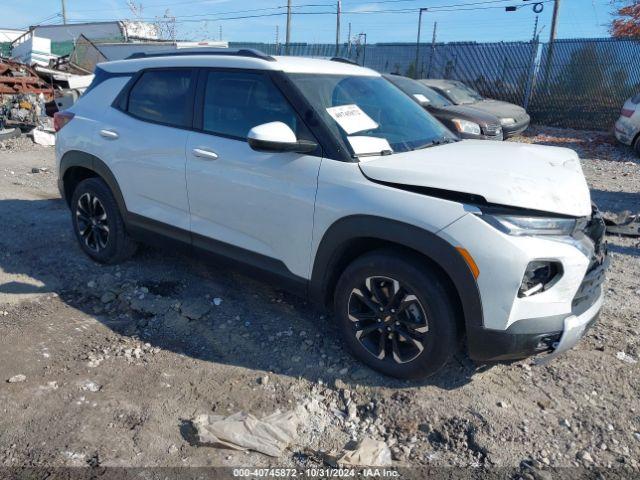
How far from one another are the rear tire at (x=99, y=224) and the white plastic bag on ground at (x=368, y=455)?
2.85 meters

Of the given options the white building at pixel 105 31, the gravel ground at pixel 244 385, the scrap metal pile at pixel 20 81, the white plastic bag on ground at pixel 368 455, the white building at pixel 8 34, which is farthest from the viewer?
the white building at pixel 8 34

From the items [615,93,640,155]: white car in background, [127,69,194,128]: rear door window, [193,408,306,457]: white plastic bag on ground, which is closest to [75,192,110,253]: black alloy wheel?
[127,69,194,128]: rear door window

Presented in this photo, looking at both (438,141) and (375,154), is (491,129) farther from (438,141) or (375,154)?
(375,154)

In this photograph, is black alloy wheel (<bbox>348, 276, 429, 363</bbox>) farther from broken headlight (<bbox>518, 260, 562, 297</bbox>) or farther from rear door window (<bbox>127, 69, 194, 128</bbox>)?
rear door window (<bbox>127, 69, 194, 128</bbox>)

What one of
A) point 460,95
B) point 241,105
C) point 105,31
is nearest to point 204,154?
point 241,105

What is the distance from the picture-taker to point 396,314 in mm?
3068

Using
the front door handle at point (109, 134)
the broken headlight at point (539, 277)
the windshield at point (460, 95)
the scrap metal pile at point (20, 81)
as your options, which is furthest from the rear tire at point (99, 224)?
the scrap metal pile at point (20, 81)

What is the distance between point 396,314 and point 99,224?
291 cm

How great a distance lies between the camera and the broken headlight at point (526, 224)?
8.74ft

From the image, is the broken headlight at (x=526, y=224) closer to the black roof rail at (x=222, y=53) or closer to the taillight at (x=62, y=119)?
the black roof rail at (x=222, y=53)

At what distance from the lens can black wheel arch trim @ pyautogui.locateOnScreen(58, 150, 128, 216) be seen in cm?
444

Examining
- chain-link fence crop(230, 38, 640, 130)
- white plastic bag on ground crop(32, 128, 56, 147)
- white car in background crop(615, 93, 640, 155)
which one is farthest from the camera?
chain-link fence crop(230, 38, 640, 130)

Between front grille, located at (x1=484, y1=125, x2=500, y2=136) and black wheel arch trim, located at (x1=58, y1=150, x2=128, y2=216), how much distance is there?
273 inches

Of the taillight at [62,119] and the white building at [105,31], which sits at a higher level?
the white building at [105,31]
